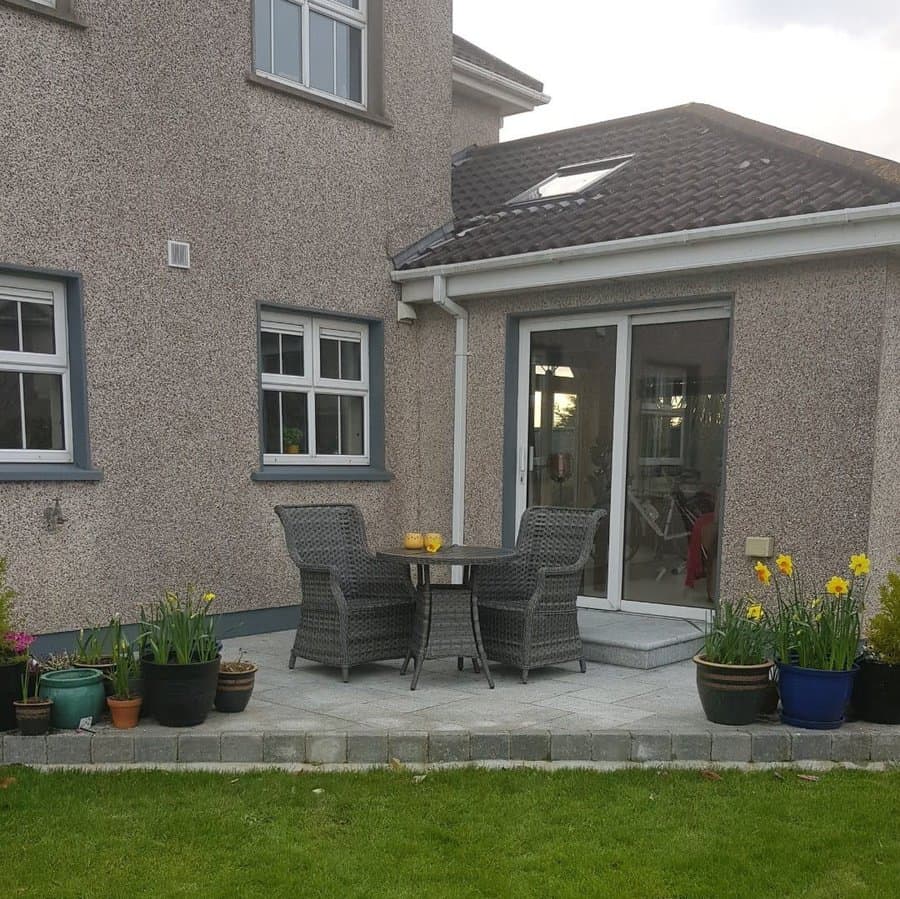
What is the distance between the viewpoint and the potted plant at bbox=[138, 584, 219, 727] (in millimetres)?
4543

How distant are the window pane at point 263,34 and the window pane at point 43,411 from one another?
3.20 meters

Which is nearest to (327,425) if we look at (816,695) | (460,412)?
(460,412)

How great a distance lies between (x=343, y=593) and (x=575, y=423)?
9.22 feet

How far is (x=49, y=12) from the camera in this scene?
5883 mm

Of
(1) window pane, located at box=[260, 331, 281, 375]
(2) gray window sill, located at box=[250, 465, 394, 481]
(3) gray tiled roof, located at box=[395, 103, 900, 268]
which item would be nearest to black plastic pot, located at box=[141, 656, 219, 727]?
(2) gray window sill, located at box=[250, 465, 394, 481]

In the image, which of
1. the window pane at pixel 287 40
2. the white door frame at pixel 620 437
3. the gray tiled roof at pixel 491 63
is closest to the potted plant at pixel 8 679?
the white door frame at pixel 620 437

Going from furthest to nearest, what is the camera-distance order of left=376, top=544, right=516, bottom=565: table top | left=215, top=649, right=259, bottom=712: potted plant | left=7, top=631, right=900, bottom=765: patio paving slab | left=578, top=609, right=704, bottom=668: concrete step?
1. left=578, top=609, right=704, bottom=668: concrete step
2. left=376, top=544, right=516, bottom=565: table top
3. left=215, top=649, right=259, bottom=712: potted plant
4. left=7, top=631, right=900, bottom=765: patio paving slab

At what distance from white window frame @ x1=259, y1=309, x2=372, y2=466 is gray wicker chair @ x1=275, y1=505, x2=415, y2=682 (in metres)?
1.46

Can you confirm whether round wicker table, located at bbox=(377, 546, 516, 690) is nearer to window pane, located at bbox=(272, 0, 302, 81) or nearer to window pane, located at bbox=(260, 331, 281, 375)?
window pane, located at bbox=(260, 331, 281, 375)

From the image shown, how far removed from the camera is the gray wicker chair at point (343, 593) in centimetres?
575

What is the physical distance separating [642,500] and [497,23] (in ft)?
28.8

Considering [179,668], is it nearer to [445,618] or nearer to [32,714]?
[32,714]

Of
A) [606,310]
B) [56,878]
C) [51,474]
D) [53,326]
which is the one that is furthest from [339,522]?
[56,878]

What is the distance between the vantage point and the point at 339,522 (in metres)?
6.39
